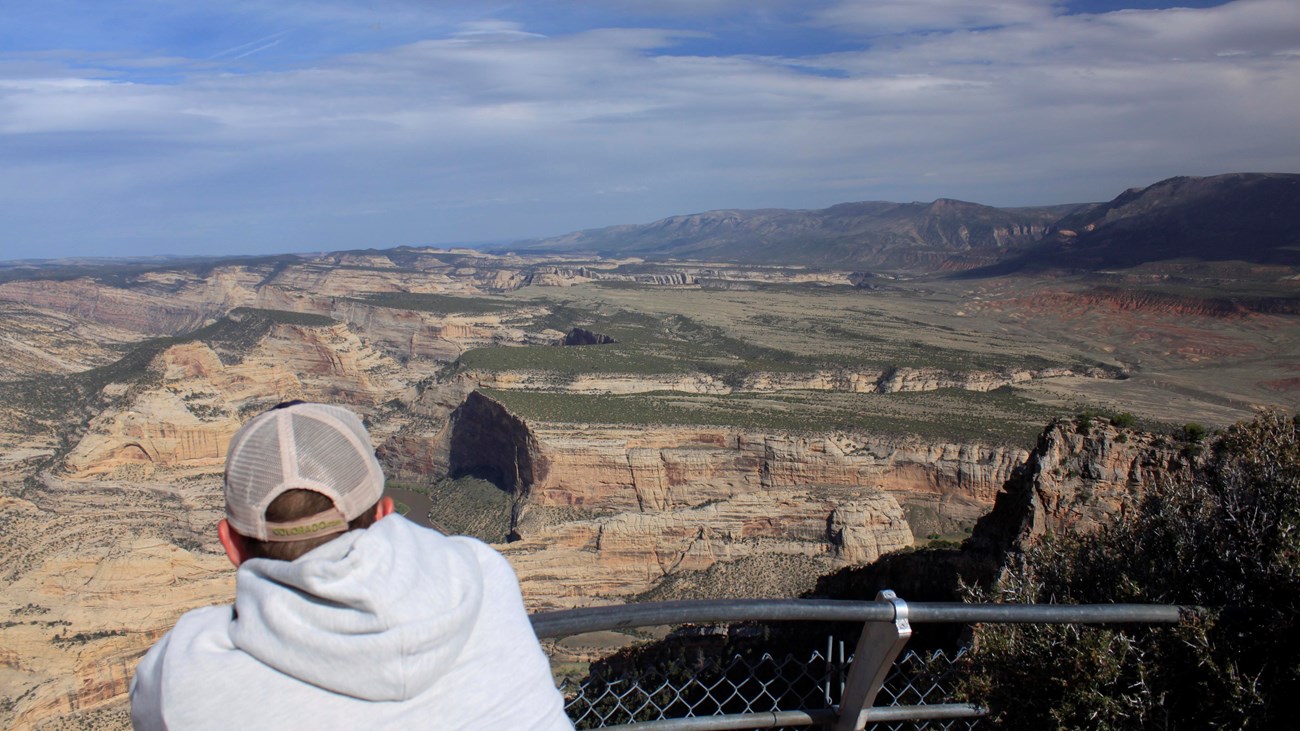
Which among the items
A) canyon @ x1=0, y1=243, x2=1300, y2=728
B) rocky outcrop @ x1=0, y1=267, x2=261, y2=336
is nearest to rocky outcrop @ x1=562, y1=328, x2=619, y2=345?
canyon @ x1=0, y1=243, x2=1300, y2=728

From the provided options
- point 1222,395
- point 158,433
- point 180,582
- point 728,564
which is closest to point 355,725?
point 180,582

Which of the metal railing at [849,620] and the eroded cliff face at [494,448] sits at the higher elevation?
the metal railing at [849,620]

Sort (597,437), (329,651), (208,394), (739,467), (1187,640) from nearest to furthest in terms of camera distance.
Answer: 1. (329,651)
2. (1187,640)
3. (739,467)
4. (597,437)
5. (208,394)

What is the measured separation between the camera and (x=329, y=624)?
2.15 metres

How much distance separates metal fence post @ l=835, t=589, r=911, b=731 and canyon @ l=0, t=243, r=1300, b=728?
11955 mm

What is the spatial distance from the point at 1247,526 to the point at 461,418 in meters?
40.5

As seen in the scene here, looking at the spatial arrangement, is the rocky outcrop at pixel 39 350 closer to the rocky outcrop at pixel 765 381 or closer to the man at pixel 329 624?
the rocky outcrop at pixel 765 381

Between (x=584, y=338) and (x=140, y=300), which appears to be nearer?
(x=584, y=338)

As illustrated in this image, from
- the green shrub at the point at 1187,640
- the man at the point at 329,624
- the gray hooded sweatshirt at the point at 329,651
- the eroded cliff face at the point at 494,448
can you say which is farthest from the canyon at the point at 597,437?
the gray hooded sweatshirt at the point at 329,651

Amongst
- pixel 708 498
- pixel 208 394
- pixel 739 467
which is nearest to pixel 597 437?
pixel 708 498

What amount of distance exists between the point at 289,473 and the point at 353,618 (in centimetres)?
42

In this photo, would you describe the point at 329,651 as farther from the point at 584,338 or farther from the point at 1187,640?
the point at 584,338

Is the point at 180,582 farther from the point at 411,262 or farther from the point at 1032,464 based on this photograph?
the point at 411,262

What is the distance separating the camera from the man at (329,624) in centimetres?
216
